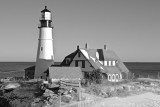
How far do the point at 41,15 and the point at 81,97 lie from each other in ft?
70.5

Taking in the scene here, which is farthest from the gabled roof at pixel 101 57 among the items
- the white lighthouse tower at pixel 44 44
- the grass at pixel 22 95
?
the grass at pixel 22 95

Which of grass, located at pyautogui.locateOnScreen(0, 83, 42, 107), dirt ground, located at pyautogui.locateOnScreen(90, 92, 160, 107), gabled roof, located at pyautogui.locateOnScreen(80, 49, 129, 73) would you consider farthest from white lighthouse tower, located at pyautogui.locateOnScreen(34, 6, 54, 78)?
dirt ground, located at pyautogui.locateOnScreen(90, 92, 160, 107)

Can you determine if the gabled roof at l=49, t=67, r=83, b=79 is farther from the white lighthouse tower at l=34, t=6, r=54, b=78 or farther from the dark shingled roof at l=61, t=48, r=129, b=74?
the white lighthouse tower at l=34, t=6, r=54, b=78

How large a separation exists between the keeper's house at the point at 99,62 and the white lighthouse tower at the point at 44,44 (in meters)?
3.11

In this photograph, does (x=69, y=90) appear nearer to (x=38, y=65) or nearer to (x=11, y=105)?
(x=11, y=105)

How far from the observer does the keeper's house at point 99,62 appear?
42531 mm

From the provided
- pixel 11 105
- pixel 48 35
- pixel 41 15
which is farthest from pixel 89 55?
pixel 11 105

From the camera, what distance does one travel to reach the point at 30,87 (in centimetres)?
3738

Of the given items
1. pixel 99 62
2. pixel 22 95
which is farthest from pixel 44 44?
pixel 22 95

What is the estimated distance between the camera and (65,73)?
131 feet

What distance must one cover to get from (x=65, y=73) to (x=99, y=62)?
7225 millimetres

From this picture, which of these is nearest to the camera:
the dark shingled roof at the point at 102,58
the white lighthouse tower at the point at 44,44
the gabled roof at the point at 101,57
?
the dark shingled roof at the point at 102,58

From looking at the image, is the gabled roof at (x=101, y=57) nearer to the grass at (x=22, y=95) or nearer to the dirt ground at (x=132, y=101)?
the grass at (x=22, y=95)

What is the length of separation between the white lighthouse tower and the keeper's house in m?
3.11
